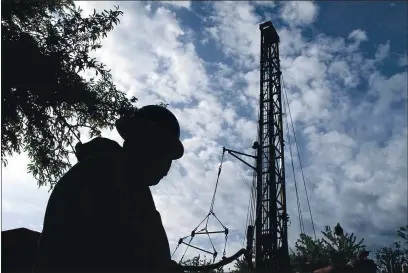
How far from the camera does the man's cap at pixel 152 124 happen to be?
0.99 meters

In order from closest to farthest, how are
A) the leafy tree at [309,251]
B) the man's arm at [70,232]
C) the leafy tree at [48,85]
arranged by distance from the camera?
the man's arm at [70,232] < the leafy tree at [48,85] < the leafy tree at [309,251]

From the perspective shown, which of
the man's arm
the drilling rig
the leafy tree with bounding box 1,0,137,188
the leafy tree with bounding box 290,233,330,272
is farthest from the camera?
the leafy tree with bounding box 290,233,330,272

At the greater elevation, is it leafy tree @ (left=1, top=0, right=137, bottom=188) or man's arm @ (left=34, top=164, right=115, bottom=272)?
leafy tree @ (left=1, top=0, right=137, bottom=188)

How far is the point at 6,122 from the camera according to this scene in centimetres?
745

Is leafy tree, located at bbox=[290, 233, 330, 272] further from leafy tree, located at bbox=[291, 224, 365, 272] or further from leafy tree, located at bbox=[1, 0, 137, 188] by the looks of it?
leafy tree, located at bbox=[1, 0, 137, 188]

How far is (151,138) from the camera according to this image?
100 cm

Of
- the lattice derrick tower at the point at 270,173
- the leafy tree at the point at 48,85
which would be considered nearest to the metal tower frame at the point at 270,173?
the lattice derrick tower at the point at 270,173

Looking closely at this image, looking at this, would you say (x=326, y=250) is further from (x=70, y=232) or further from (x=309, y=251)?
(x=70, y=232)

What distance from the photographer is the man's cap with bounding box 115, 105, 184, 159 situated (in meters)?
0.99

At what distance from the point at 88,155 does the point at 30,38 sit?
8.14 meters

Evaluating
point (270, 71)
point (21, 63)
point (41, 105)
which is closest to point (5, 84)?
point (21, 63)

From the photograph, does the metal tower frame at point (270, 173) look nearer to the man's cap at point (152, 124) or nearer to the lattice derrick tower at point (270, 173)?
the lattice derrick tower at point (270, 173)

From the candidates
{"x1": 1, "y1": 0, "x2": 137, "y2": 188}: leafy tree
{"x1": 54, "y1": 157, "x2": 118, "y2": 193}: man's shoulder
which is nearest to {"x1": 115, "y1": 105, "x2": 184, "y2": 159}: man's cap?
{"x1": 54, "y1": 157, "x2": 118, "y2": 193}: man's shoulder

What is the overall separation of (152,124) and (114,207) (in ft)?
0.91
